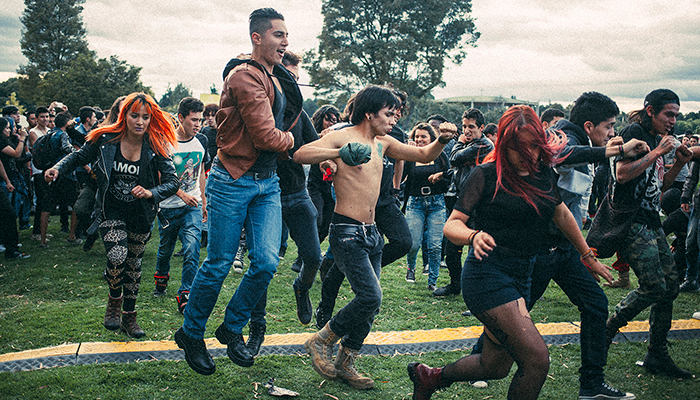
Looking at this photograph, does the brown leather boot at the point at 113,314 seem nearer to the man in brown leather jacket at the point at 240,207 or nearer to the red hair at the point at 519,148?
the man in brown leather jacket at the point at 240,207

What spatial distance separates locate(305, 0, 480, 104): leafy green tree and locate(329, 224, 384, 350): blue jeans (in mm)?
30788

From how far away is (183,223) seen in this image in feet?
18.0

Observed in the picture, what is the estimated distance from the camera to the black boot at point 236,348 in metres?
3.34

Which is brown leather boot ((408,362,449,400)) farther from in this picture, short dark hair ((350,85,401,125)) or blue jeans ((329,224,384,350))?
A: short dark hair ((350,85,401,125))

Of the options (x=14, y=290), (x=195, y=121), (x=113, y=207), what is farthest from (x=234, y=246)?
(x=14, y=290)

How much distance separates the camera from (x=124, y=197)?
446 cm

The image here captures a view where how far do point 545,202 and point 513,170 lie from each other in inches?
11.2

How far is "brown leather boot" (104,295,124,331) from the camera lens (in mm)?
4551

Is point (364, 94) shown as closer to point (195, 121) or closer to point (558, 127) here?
point (558, 127)

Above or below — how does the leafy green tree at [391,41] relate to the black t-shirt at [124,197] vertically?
above

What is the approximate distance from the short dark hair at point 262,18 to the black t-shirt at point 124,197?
6.51 ft

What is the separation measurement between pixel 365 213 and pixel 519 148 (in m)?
1.30

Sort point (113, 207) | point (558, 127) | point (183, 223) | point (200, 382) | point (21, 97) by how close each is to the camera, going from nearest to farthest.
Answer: point (200, 382) < point (558, 127) < point (113, 207) < point (183, 223) < point (21, 97)

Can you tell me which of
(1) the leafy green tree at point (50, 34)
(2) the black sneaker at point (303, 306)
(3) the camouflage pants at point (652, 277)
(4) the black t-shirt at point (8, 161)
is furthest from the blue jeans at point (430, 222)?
(1) the leafy green tree at point (50, 34)
